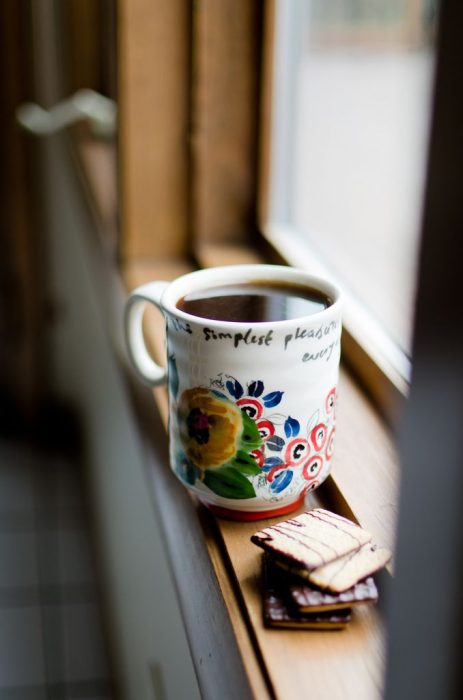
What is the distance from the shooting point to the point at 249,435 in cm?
47

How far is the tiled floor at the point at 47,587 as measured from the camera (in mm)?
1442

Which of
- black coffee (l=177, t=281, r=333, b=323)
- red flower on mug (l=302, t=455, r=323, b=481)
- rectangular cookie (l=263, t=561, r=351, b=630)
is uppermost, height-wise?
black coffee (l=177, t=281, r=333, b=323)

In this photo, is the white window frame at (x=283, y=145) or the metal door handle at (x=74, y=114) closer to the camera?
the white window frame at (x=283, y=145)

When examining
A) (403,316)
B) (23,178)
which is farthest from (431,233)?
(23,178)

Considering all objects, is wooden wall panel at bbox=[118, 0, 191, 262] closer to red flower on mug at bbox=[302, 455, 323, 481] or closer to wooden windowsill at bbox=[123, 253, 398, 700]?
wooden windowsill at bbox=[123, 253, 398, 700]

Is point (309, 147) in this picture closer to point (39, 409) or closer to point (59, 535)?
point (59, 535)

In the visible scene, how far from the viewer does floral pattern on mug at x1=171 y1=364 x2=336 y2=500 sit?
0.46 meters

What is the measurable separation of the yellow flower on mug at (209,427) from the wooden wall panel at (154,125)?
1.85ft

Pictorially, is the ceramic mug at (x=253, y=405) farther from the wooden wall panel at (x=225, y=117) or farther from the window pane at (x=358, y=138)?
the wooden wall panel at (x=225, y=117)

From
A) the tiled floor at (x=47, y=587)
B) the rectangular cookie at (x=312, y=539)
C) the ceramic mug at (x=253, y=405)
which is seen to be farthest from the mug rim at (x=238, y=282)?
the tiled floor at (x=47, y=587)

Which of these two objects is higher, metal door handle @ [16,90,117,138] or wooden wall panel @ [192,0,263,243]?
wooden wall panel @ [192,0,263,243]

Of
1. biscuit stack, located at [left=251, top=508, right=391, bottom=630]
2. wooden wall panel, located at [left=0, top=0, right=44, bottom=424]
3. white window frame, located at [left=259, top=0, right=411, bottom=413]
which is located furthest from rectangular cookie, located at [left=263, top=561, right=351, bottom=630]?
wooden wall panel, located at [left=0, top=0, right=44, bottom=424]

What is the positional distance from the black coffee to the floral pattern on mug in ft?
0.19

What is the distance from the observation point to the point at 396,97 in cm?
88
